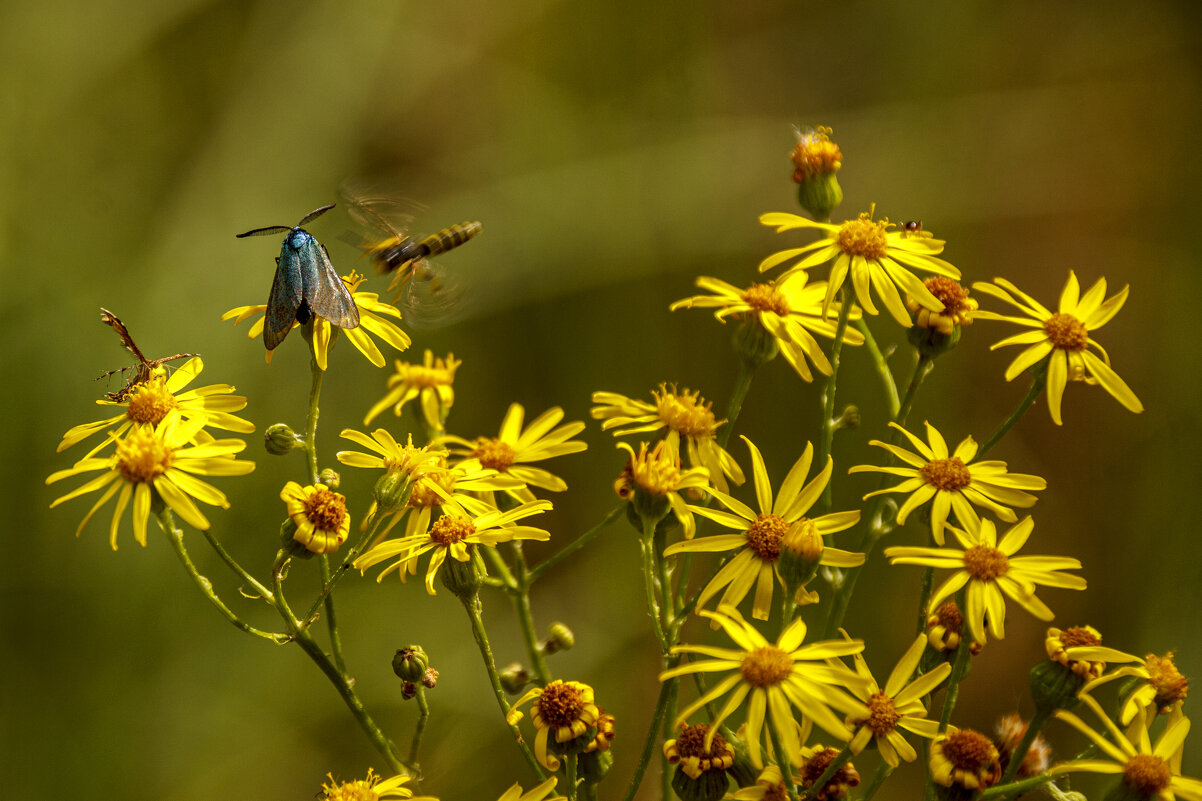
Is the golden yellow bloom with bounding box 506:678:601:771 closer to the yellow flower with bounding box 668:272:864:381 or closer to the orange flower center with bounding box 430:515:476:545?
the orange flower center with bounding box 430:515:476:545

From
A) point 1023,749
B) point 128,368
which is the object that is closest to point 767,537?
point 1023,749

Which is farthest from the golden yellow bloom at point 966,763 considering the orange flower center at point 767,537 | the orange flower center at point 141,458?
the orange flower center at point 141,458

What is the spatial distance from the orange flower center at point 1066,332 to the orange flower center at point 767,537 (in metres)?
1.42

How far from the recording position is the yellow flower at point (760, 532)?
3.16m

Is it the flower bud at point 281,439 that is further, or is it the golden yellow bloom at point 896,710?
the flower bud at point 281,439

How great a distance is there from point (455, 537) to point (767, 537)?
105cm

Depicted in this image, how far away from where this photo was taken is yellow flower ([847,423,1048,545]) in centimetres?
322

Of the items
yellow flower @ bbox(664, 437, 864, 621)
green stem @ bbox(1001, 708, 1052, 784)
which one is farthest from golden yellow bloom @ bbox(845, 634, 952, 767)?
Answer: yellow flower @ bbox(664, 437, 864, 621)

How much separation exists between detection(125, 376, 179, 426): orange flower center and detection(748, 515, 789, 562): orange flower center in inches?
80.9

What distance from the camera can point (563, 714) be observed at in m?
3.08

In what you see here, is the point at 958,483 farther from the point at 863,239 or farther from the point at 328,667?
the point at 328,667

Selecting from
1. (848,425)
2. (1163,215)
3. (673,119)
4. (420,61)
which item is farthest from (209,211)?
(1163,215)

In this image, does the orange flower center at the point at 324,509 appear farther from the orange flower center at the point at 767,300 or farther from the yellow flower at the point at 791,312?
the orange flower center at the point at 767,300

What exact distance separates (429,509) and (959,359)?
Answer: 5.54m
